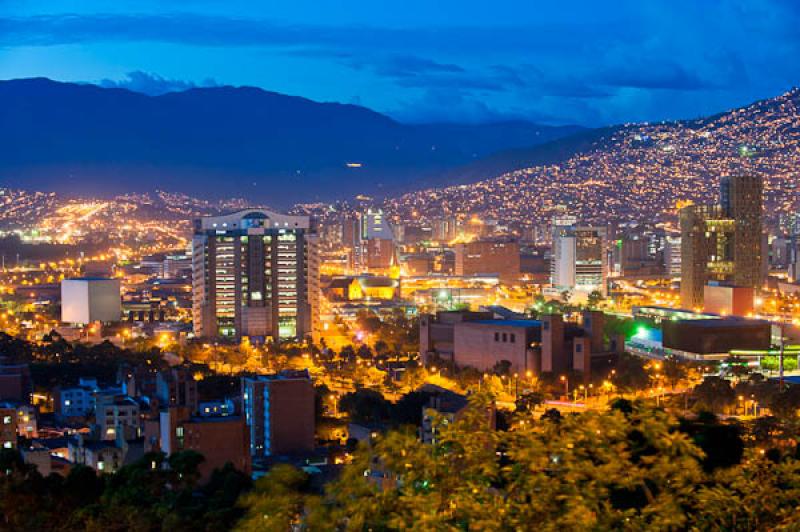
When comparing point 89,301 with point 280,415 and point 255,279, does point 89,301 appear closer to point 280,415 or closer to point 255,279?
point 255,279

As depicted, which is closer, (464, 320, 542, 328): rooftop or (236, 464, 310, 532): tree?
(236, 464, 310, 532): tree

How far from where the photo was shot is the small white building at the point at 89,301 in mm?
36688

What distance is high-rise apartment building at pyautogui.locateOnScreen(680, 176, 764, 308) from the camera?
131 feet

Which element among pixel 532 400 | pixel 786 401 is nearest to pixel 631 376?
pixel 532 400

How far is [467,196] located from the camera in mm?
95625

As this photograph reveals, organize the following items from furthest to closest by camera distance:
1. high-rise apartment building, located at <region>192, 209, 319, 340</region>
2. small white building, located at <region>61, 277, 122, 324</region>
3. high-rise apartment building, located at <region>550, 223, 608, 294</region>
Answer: high-rise apartment building, located at <region>550, 223, 608, 294</region>, small white building, located at <region>61, 277, 122, 324</region>, high-rise apartment building, located at <region>192, 209, 319, 340</region>

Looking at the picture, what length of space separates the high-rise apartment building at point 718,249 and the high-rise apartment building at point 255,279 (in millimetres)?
12564

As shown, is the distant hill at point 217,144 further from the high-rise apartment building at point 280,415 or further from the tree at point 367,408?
the high-rise apartment building at point 280,415

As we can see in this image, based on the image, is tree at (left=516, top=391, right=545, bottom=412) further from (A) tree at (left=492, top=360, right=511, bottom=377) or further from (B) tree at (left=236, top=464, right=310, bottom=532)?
(B) tree at (left=236, top=464, right=310, bottom=532)

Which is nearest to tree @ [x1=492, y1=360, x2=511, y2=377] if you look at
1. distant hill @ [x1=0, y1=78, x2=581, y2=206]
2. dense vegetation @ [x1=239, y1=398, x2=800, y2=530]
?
dense vegetation @ [x1=239, y1=398, x2=800, y2=530]

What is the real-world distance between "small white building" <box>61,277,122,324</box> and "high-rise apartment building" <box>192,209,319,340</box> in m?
4.01

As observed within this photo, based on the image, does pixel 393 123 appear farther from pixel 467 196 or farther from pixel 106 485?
pixel 106 485

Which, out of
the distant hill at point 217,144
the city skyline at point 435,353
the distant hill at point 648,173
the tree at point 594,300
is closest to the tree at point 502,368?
the city skyline at point 435,353

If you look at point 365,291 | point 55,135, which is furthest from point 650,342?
point 55,135
